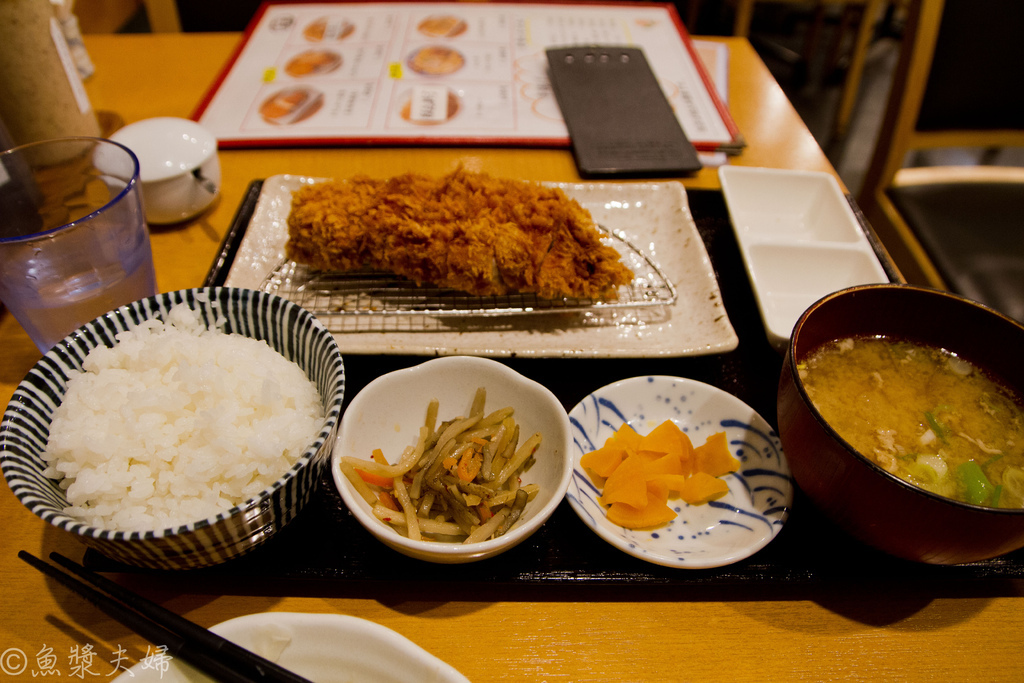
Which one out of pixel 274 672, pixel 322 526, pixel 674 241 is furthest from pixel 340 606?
pixel 674 241

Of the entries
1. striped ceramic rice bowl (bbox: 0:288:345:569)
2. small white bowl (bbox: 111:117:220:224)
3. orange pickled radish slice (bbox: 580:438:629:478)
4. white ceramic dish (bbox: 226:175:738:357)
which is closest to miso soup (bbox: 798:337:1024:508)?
white ceramic dish (bbox: 226:175:738:357)

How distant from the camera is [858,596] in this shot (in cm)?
121

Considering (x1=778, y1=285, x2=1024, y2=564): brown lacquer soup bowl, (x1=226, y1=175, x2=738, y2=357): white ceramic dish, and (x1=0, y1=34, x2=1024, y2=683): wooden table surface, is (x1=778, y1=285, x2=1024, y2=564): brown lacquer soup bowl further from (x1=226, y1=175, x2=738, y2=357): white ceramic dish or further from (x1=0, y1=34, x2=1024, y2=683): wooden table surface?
(x1=226, y1=175, x2=738, y2=357): white ceramic dish

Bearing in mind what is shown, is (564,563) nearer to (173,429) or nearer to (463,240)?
(173,429)

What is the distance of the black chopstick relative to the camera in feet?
2.98

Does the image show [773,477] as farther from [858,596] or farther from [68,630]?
[68,630]

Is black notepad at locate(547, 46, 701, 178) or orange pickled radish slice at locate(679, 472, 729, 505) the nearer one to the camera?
orange pickled radish slice at locate(679, 472, 729, 505)

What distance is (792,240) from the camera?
194 centimetres

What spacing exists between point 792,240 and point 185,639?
1.91 meters

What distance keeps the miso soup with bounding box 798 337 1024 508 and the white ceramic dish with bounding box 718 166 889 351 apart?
0.23m

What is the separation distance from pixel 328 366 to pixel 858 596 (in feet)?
3.88

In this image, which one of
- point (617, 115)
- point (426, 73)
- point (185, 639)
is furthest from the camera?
point (426, 73)

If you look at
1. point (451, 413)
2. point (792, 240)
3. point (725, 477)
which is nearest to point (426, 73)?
point (792, 240)

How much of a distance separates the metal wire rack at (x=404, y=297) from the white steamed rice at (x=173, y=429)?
0.47 metres
